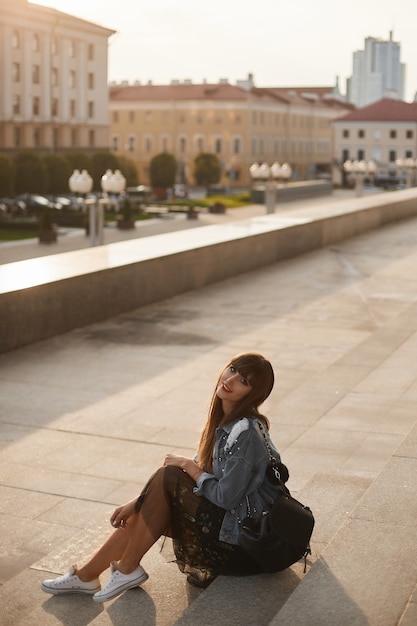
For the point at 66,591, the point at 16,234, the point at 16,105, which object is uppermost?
the point at 16,105

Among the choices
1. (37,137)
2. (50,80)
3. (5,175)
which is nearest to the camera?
(5,175)

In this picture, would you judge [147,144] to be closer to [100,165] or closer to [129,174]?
[129,174]

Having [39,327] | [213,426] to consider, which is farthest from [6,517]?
[39,327]

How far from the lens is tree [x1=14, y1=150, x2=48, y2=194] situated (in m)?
55.0

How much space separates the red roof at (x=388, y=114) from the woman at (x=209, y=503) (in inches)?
4558

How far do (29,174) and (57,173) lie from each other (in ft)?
7.95

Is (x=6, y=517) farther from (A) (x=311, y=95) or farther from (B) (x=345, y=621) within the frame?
(A) (x=311, y=95)

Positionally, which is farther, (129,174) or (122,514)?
(129,174)

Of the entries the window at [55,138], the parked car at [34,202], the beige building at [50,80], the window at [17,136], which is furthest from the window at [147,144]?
the parked car at [34,202]

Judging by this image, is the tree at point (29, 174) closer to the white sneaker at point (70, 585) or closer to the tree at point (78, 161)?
the tree at point (78, 161)

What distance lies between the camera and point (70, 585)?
4559 millimetres

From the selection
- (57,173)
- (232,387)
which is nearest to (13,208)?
(57,173)

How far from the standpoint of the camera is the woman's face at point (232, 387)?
4.37m

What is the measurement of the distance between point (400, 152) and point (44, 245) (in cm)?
8683
